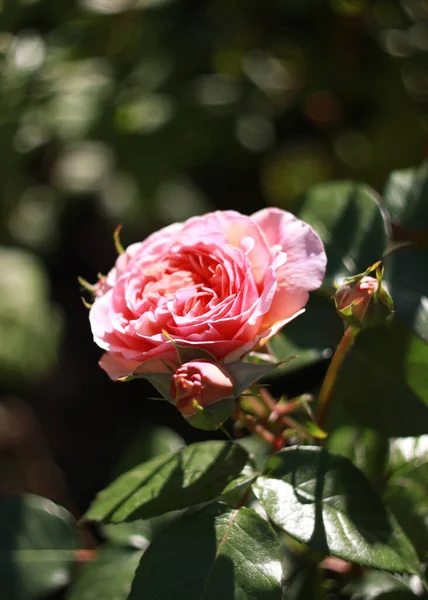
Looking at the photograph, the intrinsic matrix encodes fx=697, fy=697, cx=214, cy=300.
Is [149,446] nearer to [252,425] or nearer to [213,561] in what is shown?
[252,425]

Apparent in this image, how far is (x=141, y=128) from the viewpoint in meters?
1.76

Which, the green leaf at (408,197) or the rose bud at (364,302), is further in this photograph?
the green leaf at (408,197)

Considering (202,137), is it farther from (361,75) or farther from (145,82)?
(361,75)

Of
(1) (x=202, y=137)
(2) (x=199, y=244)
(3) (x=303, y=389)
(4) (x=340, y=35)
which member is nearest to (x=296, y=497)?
(2) (x=199, y=244)

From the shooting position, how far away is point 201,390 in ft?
2.06

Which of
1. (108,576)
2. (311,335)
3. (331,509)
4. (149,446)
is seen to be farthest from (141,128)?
(331,509)

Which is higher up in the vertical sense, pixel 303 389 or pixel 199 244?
pixel 199 244

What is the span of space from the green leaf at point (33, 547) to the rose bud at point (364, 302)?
0.55m

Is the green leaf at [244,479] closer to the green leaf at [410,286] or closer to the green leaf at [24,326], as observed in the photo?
the green leaf at [410,286]

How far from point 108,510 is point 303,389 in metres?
1.10

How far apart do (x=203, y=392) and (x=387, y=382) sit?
0.29 meters

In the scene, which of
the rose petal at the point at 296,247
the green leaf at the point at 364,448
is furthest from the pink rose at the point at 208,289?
the green leaf at the point at 364,448

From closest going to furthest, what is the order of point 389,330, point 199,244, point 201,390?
point 201,390, point 199,244, point 389,330

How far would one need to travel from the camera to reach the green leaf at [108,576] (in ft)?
2.80
